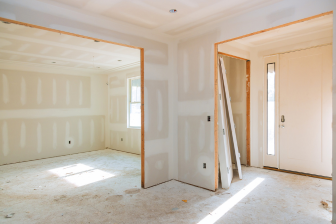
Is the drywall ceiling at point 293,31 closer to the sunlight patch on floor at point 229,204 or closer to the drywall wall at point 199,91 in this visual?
the drywall wall at point 199,91

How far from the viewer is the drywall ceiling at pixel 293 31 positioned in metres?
3.47

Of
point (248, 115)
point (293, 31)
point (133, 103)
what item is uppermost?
point (293, 31)

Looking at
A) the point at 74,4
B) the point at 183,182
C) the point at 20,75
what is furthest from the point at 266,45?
the point at 20,75

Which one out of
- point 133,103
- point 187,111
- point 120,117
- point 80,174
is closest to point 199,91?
point 187,111

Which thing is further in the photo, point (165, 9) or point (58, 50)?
point (58, 50)

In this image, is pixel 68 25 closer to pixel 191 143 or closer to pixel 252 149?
pixel 191 143

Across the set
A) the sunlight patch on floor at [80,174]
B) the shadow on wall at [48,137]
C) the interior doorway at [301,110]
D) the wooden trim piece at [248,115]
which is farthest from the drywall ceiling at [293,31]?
the shadow on wall at [48,137]

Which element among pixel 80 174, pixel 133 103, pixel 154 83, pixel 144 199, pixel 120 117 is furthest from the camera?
pixel 120 117

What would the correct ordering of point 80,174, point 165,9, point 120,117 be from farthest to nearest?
point 120,117 → point 80,174 → point 165,9

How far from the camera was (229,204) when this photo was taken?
296 cm

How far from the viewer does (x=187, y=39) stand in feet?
12.6

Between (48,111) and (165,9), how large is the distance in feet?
16.7

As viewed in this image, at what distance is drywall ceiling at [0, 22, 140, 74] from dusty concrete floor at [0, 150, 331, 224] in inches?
106

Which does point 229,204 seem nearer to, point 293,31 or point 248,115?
point 248,115
